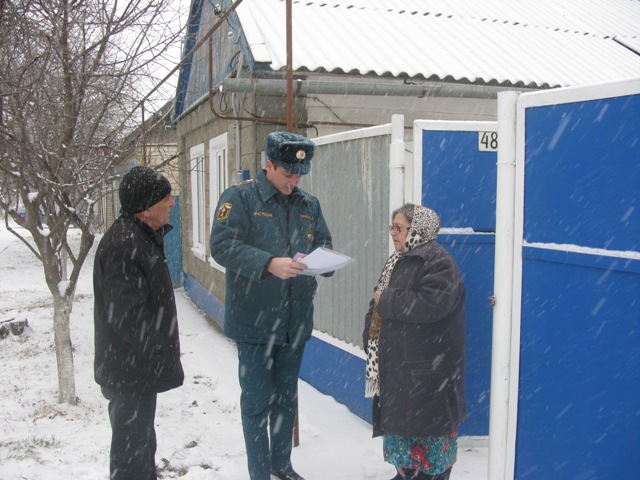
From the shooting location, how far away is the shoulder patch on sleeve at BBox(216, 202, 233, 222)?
123 inches

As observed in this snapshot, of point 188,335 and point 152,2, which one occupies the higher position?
point 152,2

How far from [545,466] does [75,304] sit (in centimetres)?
944

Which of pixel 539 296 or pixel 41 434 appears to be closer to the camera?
pixel 539 296

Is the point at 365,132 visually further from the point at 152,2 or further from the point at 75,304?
the point at 75,304

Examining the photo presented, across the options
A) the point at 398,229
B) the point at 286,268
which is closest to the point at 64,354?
the point at 286,268

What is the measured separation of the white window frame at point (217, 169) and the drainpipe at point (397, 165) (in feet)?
13.2

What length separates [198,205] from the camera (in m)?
10.0

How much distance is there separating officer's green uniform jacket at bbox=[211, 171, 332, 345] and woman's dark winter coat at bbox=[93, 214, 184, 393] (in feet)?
1.27

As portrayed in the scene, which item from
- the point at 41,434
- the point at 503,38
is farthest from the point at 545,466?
the point at 503,38

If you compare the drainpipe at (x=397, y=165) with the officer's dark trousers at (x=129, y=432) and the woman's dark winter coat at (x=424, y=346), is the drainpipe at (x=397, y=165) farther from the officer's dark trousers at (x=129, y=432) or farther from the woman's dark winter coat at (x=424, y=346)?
the officer's dark trousers at (x=129, y=432)

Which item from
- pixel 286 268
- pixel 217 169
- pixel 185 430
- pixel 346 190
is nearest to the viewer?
pixel 286 268

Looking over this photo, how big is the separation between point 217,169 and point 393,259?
5.45 meters

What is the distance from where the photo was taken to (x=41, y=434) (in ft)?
14.5

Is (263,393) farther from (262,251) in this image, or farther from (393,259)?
(393,259)
